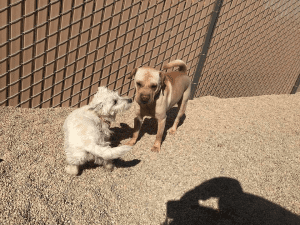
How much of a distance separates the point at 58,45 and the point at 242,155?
367 cm

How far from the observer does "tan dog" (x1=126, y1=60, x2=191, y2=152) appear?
284 centimetres

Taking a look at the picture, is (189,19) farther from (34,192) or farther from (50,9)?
(34,192)

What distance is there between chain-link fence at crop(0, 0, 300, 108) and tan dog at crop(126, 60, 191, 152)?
1103 mm

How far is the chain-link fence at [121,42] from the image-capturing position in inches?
123

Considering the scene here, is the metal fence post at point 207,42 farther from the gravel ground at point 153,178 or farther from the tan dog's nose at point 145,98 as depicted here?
the tan dog's nose at point 145,98

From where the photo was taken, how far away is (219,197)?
2.78m

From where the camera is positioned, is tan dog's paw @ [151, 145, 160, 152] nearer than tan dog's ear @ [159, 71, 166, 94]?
No

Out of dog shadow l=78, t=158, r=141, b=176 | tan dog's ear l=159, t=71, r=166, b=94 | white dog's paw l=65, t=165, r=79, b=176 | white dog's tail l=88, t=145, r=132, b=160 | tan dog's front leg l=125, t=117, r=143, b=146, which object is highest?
tan dog's ear l=159, t=71, r=166, b=94

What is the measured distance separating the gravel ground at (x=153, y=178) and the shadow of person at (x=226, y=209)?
0.01 metres

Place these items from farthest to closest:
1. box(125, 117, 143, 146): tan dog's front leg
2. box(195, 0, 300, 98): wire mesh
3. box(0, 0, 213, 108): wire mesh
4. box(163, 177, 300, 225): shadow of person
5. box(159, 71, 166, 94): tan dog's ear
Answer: box(195, 0, 300, 98): wire mesh → box(125, 117, 143, 146): tan dog's front leg → box(0, 0, 213, 108): wire mesh → box(159, 71, 166, 94): tan dog's ear → box(163, 177, 300, 225): shadow of person

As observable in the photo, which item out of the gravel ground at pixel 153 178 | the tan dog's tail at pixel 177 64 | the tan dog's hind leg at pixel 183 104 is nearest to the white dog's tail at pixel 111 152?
the gravel ground at pixel 153 178

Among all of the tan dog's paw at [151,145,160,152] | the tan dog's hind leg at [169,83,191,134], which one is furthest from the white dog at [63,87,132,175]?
the tan dog's hind leg at [169,83,191,134]

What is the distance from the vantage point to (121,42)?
3930 mm

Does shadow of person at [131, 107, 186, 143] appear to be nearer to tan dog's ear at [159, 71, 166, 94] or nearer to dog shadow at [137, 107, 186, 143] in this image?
dog shadow at [137, 107, 186, 143]
